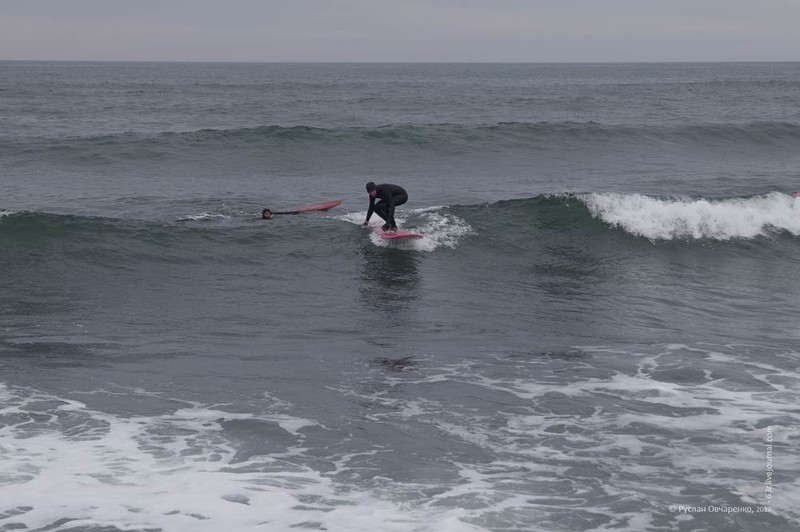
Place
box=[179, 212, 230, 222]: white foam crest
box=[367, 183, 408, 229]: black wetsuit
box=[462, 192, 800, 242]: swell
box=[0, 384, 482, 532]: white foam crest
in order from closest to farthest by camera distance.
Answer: box=[0, 384, 482, 532]: white foam crest → box=[367, 183, 408, 229]: black wetsuit → box=[462, 192, 800, 242]: swell → box=[179, 212, 230, 222]: white foam crest

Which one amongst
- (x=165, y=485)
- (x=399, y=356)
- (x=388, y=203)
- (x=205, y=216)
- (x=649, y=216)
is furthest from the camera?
(x=205, y=216)

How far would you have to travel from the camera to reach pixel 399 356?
40.7ft

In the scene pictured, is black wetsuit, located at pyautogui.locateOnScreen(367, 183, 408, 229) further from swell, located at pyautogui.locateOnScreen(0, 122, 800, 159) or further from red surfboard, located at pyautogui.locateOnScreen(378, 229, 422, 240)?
swell, located at pyautogui.locateOnScreen(0, 122, 800, 159)

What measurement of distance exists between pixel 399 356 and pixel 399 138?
996 inches

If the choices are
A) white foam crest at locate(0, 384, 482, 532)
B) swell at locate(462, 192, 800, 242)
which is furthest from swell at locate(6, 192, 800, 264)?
white foam crest at locate(0, 384, 482, 532)

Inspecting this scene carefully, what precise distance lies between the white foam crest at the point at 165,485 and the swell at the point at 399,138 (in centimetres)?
2443

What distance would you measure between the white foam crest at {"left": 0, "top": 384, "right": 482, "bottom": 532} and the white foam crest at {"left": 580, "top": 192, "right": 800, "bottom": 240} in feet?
44.3

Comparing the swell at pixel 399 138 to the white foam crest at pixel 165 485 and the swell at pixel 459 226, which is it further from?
the white foam crest at pixel 165 485

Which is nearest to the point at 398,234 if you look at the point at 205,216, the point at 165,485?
the point at 205,216

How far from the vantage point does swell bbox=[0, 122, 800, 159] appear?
33653mm

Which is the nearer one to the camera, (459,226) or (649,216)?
(459,226)

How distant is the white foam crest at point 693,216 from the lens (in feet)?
68.9

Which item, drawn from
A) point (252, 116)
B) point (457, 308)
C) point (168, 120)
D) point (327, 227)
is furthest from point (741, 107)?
point (457, 308)

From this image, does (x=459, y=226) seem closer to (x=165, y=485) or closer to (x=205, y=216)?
(x=205, y=216)
